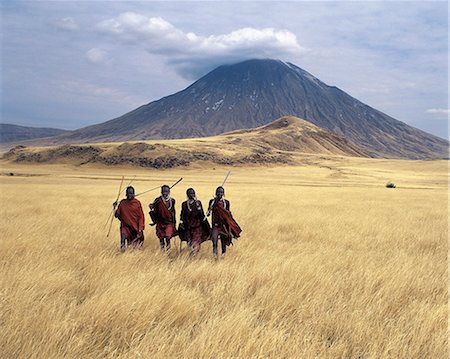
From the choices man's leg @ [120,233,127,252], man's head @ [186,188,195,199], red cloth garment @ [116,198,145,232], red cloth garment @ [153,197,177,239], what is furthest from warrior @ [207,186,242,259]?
man's leg @ [120,233,127,252]

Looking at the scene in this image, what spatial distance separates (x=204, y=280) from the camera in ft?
23.9

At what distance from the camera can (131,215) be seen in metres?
9.99

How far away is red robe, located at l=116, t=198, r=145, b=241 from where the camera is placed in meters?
9.95

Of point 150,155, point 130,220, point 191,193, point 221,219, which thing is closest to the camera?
point 191,193

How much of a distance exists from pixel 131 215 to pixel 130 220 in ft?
0.42

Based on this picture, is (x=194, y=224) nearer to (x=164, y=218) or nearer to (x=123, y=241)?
(x=164, y=218)

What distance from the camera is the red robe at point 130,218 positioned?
32.6 feet

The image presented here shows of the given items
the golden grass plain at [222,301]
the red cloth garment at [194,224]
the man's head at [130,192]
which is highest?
the man's head at [130,192]

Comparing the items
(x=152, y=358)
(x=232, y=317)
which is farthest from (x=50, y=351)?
(x=232, y=317)

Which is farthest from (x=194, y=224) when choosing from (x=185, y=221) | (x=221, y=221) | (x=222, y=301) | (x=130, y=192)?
(x=222, y=301)

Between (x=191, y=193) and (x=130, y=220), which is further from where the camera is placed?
(x=130, y=220)

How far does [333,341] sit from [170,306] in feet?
7.26

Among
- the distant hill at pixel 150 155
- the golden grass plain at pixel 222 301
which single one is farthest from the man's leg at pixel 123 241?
the distant hill at pixel 150 155

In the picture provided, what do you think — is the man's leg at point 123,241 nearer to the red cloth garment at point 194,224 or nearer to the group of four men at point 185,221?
the group of four men at point 185,221
